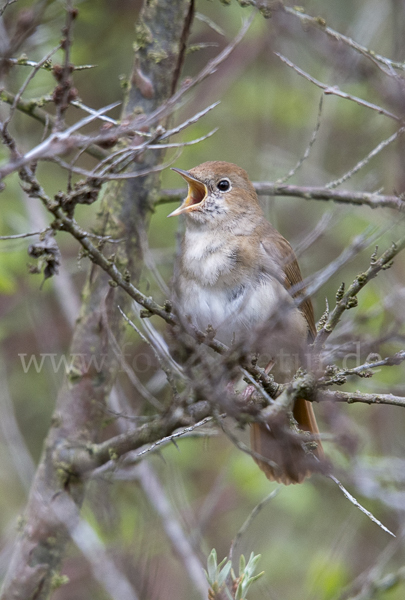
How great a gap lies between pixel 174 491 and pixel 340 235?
318 cm

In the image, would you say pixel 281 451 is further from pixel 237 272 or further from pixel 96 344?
pixel 96 344

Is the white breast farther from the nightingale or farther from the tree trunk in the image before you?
the tree trunk

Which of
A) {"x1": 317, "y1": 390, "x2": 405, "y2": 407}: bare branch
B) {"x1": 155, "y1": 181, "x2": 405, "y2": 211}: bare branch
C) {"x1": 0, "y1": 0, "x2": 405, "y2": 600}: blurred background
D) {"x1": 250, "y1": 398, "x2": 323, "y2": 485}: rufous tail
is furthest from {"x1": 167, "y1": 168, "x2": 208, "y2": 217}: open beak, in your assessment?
{"x1": 317, "y1": 390, "x2": 405, "y2": 407}: bare branch

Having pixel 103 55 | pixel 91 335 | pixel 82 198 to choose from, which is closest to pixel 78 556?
pixel 91 335

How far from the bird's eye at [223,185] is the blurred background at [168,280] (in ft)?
0.86

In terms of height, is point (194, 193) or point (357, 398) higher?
point (194, 193)

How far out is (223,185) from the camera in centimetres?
441

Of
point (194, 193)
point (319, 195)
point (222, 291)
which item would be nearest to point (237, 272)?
point (222, 291)

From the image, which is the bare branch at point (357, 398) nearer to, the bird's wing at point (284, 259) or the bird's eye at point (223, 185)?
the bird's wing at point (284, 259)

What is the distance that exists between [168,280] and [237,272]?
616 millimetres

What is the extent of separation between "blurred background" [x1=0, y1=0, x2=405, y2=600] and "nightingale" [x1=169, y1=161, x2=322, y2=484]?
22 centimetres

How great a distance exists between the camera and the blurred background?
14.7 feet

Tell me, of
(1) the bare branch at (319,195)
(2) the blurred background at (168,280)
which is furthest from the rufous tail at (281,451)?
(1) the bare branch at (319,195)

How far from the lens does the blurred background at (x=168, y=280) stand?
14.7 ft
